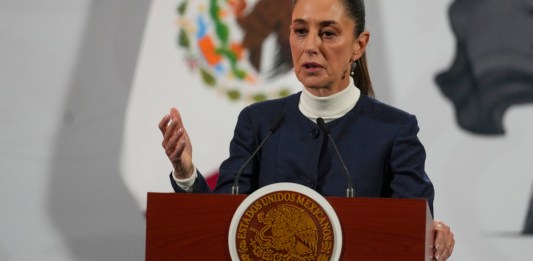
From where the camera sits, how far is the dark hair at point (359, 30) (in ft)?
8.09

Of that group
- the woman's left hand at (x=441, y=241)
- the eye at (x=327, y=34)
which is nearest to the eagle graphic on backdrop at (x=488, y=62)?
the eye at (x=327, y=34)

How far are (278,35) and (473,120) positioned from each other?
83 cm

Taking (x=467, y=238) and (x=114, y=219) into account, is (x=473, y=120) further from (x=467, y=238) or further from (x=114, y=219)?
(x=114, y=219)

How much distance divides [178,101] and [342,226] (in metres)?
1.89

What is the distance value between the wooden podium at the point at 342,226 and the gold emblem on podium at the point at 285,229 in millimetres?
31

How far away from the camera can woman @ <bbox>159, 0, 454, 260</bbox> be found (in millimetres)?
2369

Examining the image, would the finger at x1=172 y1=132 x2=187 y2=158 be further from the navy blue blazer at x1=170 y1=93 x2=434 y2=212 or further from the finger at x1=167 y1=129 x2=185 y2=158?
the navy blue blazer at x1=170 y1=93 x2=434 y2=212

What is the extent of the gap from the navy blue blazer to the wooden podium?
34cm

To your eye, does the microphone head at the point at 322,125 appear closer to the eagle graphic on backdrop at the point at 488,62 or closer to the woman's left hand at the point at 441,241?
the woman's left hand at the point at 441,241

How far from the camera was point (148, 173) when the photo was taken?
3.70 metres

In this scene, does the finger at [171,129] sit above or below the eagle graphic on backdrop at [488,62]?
below

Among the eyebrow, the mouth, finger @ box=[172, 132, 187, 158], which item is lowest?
finger @ box=[172, 132, 187, 158]

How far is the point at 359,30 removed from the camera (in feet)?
8.27

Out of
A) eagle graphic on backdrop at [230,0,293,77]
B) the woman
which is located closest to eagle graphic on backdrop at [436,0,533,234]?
eagle graphic on backdrop at [230,0,293,77]
